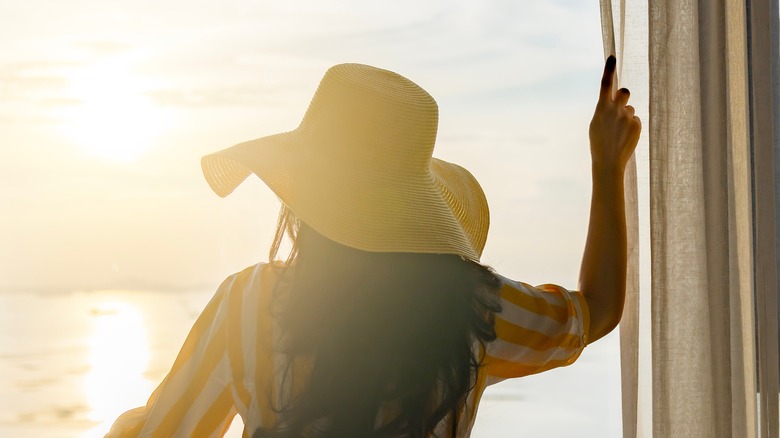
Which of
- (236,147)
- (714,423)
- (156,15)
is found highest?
(156,15)

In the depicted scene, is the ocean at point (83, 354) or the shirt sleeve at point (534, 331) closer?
the shirt sleeve at point (534, 331)

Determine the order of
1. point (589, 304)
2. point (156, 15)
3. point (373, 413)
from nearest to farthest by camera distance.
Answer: point (373, 413)
point (589, 304)
point (156, 15)

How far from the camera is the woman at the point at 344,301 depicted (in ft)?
2.86

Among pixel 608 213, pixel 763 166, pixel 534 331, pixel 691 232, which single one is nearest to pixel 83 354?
pixel 534 331

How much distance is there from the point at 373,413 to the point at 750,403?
23.1 inches

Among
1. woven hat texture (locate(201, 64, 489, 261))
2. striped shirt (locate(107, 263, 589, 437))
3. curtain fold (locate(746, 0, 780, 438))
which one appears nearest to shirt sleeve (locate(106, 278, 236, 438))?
striped shirt (locate(107, 263, 589, 437))

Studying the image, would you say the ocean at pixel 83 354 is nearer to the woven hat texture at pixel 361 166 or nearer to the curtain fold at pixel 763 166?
Result: the woven hat texture at pixel 361 166

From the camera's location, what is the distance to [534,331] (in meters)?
0.99

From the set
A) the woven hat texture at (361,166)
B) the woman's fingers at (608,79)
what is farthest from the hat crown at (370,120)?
the woman's fingers at (608,79)

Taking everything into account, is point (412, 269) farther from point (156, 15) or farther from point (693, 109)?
point (156, 15)

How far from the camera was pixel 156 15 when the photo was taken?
1273 mm

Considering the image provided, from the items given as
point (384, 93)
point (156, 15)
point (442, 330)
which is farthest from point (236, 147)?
point (156, 15)

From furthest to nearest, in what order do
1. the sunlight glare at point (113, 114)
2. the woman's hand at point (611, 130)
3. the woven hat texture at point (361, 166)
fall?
the sunlight glare at point (113, 114) → the woman's hand at point (611, 130) → the woven hat texture at point (361, 166)

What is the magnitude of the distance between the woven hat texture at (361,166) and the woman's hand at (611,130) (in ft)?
0.95
